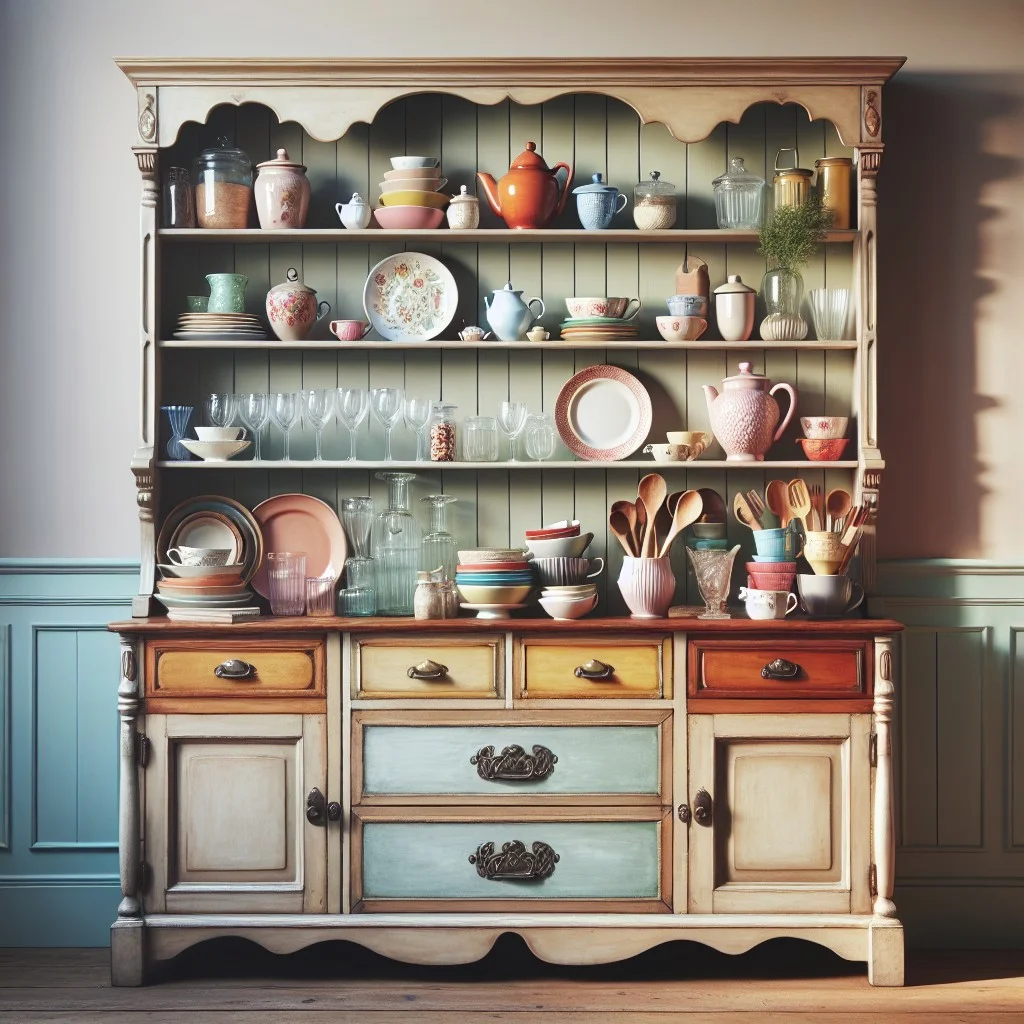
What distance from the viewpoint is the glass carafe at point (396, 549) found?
322 cm

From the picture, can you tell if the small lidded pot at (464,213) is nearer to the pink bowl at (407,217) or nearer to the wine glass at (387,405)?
the pink bowl at (407,217)

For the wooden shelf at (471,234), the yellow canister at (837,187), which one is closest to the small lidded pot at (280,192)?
the wooden shelf at (471,234)

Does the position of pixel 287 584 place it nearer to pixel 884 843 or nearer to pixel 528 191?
pixel 528 191

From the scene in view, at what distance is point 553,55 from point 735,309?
3.06 feet

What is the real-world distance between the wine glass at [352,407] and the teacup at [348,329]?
151 millimetres

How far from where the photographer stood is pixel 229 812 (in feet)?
9.61

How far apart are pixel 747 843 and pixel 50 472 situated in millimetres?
2244

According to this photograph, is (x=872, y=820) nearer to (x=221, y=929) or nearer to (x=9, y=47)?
(x=221, y=929)

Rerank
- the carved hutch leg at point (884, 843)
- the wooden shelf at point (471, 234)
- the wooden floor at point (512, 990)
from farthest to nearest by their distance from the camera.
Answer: the wooden shelf at point (471, 234), the carved hutch leg at point (884, 843), the wooden floor at point (512, 990)

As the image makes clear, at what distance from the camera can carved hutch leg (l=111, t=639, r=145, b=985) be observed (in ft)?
9.50

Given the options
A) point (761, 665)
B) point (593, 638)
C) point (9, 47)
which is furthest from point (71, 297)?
point (761, 665)

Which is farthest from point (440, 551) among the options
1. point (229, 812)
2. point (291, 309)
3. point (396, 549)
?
point (229, 812)

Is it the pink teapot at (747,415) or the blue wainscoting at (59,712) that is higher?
the pink teapot at (747,415)

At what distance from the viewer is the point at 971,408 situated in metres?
3.35
